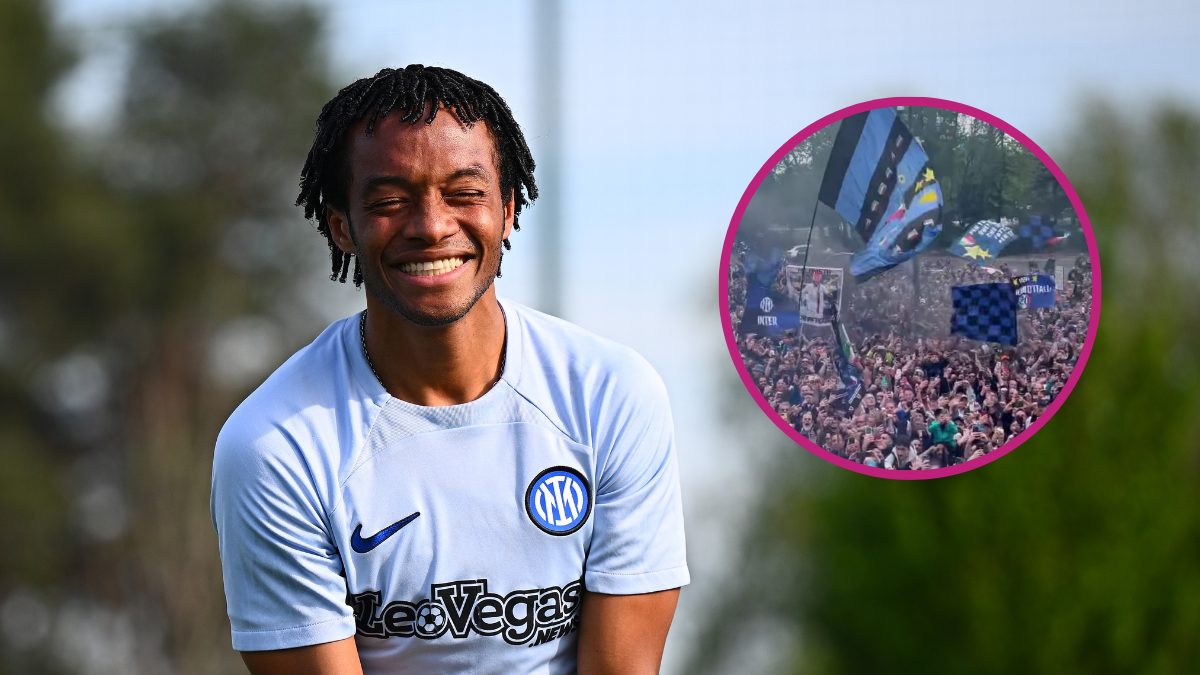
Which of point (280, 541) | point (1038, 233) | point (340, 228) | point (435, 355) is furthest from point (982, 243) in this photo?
point (280, 541)

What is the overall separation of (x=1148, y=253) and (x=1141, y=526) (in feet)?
4.27

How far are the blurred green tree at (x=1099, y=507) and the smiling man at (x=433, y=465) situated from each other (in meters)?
4.16

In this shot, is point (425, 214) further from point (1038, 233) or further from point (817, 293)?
point (1038, 233)

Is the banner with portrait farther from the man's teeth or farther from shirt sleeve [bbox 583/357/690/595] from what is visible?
the man's teeth

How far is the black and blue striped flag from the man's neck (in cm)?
94

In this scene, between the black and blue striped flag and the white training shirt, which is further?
the black and blue striped flag

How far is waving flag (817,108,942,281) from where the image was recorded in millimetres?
2564

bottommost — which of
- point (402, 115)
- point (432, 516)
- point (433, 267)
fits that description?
point (432, 516)

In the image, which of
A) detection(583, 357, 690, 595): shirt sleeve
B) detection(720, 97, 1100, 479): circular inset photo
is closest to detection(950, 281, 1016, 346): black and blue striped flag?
detection(720, 97, 1100, 479): circular inset photo

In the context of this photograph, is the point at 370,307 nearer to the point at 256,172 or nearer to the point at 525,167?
the point at 525,167

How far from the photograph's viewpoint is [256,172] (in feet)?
35.4

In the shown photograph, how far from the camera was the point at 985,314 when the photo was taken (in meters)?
2.57

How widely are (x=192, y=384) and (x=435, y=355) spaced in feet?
29.4

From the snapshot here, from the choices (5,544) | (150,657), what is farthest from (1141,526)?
(5,544)
